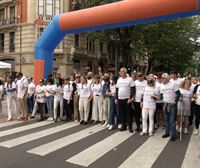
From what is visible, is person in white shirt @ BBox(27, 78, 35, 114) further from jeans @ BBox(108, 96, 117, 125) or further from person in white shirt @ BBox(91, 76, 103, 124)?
jeans @ BBox(108, 96, 117, 125)

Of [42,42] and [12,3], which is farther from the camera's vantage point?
[12,3]

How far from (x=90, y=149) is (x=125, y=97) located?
2.96m

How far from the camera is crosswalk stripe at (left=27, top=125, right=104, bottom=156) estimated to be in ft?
25.7

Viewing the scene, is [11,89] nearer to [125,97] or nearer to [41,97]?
[41,97]

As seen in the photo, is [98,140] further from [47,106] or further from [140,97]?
[47,106]

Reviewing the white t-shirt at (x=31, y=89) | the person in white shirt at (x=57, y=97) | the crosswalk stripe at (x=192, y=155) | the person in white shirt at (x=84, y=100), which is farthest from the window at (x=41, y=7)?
the crosswalk stripe at (x=192, y=155)

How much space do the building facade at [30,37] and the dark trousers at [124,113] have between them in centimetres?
2477

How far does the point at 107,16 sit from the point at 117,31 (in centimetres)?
1683

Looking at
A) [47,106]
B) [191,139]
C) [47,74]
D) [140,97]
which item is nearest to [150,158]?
[191,139]

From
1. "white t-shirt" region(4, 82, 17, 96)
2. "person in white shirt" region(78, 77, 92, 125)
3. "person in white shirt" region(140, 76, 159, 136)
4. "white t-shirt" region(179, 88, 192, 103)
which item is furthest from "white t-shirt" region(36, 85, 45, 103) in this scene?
"white t-shirt" region(179, 88, 192, 103)

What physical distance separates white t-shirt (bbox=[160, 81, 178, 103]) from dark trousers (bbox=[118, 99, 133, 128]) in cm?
140

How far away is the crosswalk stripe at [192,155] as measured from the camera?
22.7 ft

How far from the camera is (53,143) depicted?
8.72m

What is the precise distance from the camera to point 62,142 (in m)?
8.84
